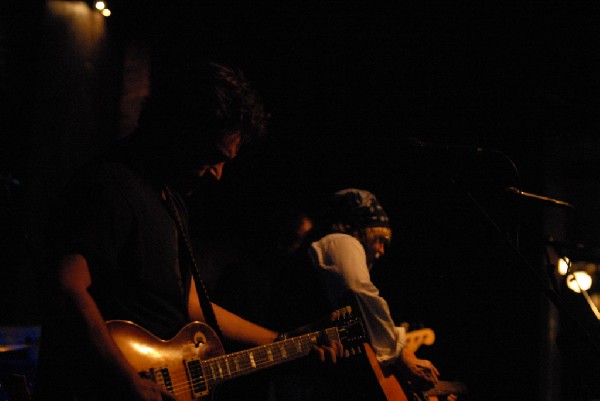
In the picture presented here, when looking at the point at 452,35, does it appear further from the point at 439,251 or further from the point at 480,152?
the point at 480,152

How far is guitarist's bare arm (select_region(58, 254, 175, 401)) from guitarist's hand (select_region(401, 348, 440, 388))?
1.63 meters

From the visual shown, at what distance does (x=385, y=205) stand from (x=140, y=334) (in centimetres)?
384

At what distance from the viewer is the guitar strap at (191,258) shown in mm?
2209

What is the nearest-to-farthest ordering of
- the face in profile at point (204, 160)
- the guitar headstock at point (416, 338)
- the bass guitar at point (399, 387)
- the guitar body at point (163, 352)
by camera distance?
the guitar body at point (163, 352), the face in profile at point (204, 160), the bass guitar at point (399, 387), the guitar headstock at point (416, 338)

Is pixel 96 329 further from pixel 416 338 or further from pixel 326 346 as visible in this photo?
pixel 416 338

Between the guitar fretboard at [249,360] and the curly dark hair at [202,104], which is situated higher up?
the curly dark hair at [202,104]

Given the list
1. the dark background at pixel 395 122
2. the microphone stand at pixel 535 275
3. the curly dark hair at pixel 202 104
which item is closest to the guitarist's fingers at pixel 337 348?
the microphone stand at pixel 535 275

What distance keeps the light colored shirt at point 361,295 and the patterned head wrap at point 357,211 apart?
1.22ft

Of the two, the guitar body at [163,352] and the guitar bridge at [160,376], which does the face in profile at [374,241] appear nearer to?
the guitar body at [163,352]

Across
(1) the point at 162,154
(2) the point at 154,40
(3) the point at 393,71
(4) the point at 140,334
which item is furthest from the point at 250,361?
(2) the point at 154,40

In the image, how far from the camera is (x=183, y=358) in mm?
1907

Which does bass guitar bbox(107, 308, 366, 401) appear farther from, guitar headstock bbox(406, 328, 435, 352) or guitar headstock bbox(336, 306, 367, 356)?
guitar headstock bbox(406, 328, 435, 352)

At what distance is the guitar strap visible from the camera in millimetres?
2209

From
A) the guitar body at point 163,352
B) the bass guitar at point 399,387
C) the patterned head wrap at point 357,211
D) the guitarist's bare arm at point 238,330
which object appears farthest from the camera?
the patterned head wrap at point 357,211
